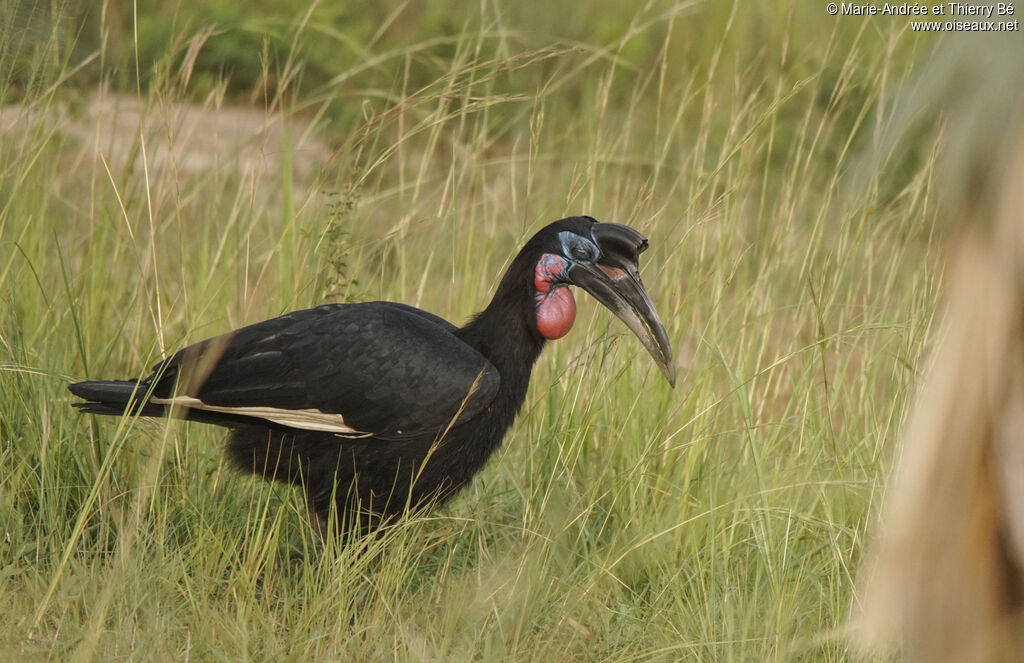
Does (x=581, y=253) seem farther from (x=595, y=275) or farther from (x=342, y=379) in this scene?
(x=342, y=379)

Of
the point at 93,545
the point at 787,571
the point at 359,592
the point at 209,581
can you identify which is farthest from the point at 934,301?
the point at 93,545

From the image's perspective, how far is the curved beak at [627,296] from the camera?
316cm

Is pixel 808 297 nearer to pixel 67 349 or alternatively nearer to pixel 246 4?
pixel 67 349

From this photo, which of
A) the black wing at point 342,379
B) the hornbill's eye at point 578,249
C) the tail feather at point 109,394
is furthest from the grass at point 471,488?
the hornbill's eye at point 578,249

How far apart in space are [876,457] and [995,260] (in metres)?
2.27

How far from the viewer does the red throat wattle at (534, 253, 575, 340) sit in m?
3.19

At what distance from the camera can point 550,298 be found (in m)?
3.20

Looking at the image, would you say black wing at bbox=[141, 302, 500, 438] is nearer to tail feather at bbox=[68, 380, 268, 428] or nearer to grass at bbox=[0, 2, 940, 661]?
tail feather at bbox=[68, 380, 268, 428]

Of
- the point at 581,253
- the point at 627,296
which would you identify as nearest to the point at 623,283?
the point at 627,296

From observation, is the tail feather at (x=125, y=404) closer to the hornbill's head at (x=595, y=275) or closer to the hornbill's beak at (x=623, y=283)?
the hornbill's head at (x=595, y=275)

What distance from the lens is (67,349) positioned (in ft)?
11.5

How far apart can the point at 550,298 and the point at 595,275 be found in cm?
14

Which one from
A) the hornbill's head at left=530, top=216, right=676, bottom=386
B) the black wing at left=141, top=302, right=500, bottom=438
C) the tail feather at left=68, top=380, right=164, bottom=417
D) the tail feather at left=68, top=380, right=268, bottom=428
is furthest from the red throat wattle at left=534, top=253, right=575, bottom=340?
the tail feather at left=68, top=380, right=164, bottom=417

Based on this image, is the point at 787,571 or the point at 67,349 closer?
the point at 787,571
